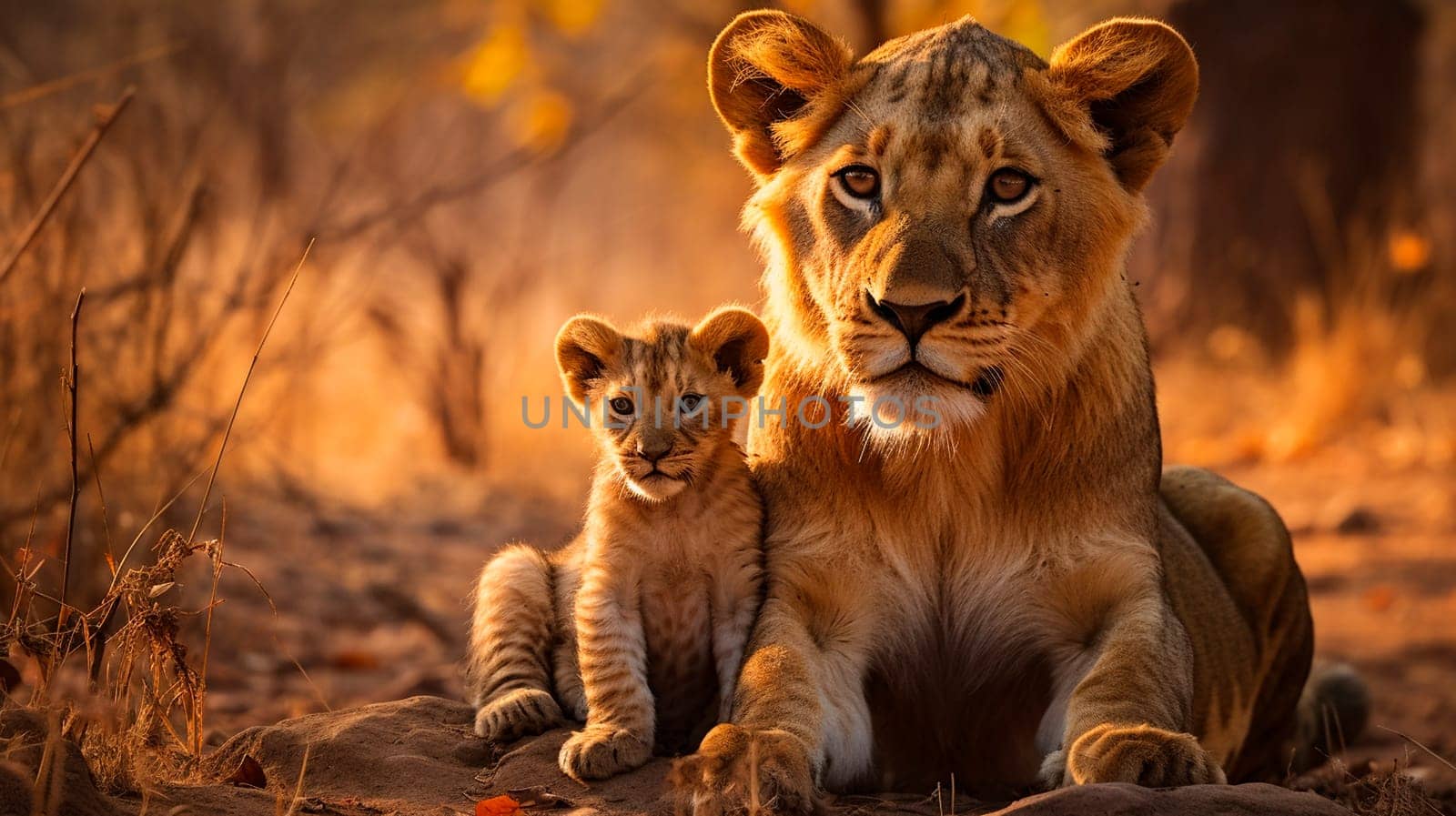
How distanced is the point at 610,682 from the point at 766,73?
171 centimetres

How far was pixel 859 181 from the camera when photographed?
4.04 meters

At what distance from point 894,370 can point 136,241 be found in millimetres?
4661

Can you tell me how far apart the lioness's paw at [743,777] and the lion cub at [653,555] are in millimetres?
380

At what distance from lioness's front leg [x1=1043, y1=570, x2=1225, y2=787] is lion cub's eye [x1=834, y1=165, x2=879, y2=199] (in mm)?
1181

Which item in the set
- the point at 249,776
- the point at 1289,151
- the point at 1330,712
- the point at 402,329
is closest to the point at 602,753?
the point at 249,776

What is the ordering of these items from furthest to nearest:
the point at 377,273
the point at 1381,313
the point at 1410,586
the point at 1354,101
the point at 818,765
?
the point at 1354,101, the point at 1381,313, the point at 377,273, the point at 1410,586, the point at 818,765

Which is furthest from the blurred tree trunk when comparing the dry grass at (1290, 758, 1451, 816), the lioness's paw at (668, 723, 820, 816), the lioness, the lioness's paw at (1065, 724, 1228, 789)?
the lioness's paw at (668, 723, 820, 816)

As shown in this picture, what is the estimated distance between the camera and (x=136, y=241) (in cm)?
721

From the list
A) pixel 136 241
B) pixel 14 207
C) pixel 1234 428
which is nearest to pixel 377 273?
pixel 136 241

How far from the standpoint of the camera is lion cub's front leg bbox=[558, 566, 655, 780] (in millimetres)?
3723

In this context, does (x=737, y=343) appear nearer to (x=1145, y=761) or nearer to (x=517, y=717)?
(x=517, y=717)

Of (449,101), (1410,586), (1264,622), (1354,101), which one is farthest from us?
(449,101)

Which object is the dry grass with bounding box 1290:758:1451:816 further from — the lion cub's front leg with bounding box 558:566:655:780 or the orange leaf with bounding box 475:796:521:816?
the orange leaf with bounding box 475:796:521:816

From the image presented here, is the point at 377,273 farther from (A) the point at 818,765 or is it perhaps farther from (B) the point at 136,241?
(A) the point at 818,765
